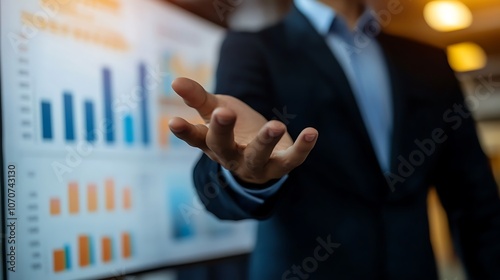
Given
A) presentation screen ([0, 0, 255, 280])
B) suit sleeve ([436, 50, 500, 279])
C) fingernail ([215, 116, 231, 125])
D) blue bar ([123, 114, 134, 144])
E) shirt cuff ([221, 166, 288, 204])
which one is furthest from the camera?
blue bar ([123, 114, 134, 144])

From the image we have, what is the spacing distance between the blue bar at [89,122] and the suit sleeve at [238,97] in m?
0.23

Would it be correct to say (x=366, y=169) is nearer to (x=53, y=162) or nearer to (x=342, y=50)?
(x=342, y=50)

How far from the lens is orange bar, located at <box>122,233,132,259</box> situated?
90cm

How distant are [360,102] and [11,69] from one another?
44 centimetres

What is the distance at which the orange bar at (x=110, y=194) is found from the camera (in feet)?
2.86

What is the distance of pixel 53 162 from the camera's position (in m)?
0.76

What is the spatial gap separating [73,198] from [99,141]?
0.31 feet

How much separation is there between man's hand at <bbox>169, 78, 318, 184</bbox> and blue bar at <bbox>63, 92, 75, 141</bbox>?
1.07 ft

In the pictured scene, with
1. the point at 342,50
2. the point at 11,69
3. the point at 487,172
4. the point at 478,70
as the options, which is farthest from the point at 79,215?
the point at 478,70

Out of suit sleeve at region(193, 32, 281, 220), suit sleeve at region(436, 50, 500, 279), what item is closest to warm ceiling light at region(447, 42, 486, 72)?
suit sleeve at region(436, 50, 500, 279)

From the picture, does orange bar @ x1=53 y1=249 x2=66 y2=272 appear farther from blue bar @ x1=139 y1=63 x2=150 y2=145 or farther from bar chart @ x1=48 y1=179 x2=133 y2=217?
blue bar @ x1=139 y1=63 x2=150 y2=145

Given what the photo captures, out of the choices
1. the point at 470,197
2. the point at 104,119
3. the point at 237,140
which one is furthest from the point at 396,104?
the point at 104,119

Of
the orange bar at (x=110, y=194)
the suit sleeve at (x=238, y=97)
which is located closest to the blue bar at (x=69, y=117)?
the orange bar at (x=110, y=194)

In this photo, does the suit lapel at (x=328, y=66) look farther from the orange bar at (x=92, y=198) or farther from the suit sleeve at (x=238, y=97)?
the orange bar at (x=92, y=198)
